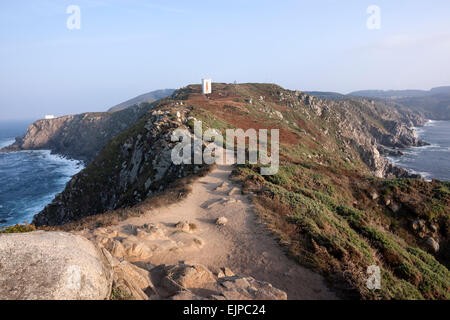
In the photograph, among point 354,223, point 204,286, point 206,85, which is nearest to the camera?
point 204,286

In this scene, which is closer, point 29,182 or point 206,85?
point 29,182

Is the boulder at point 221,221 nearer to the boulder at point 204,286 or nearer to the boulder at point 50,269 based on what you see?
the boulder at point 204,286

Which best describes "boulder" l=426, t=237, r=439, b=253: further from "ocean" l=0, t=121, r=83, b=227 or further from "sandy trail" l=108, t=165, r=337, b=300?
"ocean" l=0, t=121, r=83, b=227

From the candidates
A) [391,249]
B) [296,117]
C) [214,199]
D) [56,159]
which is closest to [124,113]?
[56,159]

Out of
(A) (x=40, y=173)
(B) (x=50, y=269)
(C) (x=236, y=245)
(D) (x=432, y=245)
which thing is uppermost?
(B) (x=50, y=269)

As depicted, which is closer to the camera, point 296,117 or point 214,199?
point 214,199

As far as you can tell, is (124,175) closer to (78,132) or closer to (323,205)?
(323,205)

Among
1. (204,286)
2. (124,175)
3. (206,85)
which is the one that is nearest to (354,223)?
(204,286)
